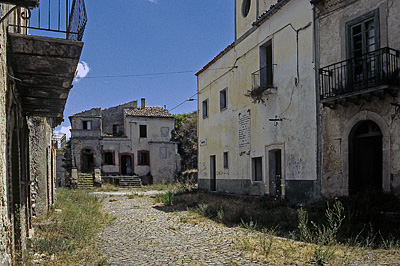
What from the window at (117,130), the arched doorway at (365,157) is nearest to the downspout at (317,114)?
the arched doorway at (365,157)

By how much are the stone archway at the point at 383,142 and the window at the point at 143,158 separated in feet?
95.5

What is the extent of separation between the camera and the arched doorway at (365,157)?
A: 9.79 m

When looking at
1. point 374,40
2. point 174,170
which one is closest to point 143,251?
point 374,40

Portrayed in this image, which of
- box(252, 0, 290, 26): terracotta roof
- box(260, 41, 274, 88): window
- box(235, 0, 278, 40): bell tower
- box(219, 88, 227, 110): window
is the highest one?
box(235, 0, 278, 40): bell tower

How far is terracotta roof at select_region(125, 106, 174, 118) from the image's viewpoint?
38.1 metres

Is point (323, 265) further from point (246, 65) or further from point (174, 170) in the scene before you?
point (174, 170)

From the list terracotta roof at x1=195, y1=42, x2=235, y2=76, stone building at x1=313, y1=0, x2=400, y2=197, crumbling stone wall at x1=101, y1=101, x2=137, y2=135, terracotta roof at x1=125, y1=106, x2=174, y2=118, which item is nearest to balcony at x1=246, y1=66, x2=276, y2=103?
terracotta roof at x1=195, y1=42, x2=235, y2=76

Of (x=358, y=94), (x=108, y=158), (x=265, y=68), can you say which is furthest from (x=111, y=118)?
(x=358, y=94)

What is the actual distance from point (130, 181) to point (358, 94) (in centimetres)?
2774

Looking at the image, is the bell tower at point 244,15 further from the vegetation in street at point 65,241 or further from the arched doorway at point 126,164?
the arched doorway at point 126,164

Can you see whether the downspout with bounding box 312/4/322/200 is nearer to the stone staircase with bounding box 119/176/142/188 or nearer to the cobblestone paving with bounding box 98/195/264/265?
the cobblestone paving with bounding box 98/195/264/265

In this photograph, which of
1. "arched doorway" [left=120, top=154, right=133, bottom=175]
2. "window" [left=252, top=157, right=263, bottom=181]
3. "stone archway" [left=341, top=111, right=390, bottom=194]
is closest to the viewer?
"stone archway" [left=341, top=111, right=390, bottom=194]

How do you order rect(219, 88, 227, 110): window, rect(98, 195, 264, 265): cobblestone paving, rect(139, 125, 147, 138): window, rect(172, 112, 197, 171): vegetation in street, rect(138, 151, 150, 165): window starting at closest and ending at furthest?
1. rect(98, 195, 264, 265): cobblestone paving
2. rect(219, 88, 227, 110): window
3. rect(138, 151, 150, 165): window
4. rect(139, 125, 147, 138): window
5. rect(172, 112, 197, 171): vegetation in street

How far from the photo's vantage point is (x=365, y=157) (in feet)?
33.4
